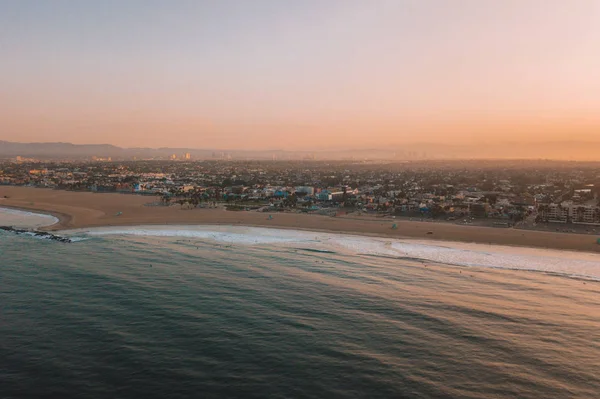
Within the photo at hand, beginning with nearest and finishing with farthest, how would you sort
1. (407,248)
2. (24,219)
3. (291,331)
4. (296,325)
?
(291,331) → (296,325) → (407,248) → (24,219)

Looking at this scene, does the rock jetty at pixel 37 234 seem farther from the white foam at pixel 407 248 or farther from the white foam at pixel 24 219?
the white foam at pixel 407 248

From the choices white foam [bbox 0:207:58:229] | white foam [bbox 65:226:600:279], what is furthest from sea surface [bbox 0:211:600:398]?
white foam [bbox 0:207:58:229]

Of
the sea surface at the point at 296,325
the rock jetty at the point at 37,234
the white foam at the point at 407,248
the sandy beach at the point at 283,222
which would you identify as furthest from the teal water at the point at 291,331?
the sandy beach at the point at 283,222

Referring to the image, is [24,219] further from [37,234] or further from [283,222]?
[283,222]

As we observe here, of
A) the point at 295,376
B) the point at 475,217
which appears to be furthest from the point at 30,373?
the point at 475,217

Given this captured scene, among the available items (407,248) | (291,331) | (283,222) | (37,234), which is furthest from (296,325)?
(37,234)
